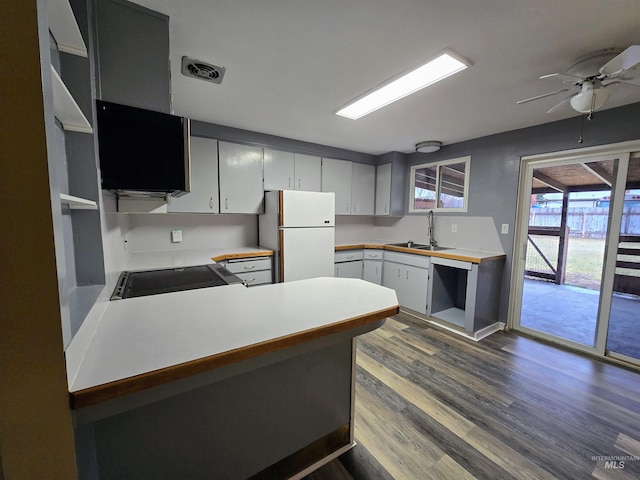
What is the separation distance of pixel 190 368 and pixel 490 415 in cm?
203

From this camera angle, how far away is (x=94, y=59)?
48.0 inches

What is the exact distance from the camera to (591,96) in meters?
1.68

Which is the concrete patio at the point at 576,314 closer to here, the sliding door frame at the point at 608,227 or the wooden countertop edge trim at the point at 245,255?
the sliding door frame at the point at 608,227

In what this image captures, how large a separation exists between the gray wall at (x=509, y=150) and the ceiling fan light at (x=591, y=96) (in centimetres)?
101

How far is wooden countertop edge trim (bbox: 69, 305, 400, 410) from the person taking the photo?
562 millimetres

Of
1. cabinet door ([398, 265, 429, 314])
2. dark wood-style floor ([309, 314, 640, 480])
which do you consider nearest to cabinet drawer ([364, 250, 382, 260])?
cabinet door ([398, 265, 429, 314])

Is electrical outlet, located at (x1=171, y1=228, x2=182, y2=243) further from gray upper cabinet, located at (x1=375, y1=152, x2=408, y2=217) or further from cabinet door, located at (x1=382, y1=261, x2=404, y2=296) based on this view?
gray upper cabinet, located at (x1=375, y1=152, x2=408, y2=217)

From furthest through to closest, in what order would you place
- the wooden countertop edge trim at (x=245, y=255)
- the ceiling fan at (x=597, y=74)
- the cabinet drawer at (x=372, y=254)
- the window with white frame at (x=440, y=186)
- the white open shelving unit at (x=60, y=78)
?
1. the cabinet drawer at (x=372, y=254)
2. the window with white frame at (x=440, y=186)
3. the wooden countertop edge trim at (x=245, y=255)
4. the ceiling fan at (x=597, y=74)
5. the white open shelving unit at (x=60, y=78)

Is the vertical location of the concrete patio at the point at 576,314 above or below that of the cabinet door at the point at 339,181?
below

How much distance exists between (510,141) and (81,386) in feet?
13.0

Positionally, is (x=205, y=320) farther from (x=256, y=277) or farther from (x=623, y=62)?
(x=623, y=62)

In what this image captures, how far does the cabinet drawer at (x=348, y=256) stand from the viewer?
12.4 ft

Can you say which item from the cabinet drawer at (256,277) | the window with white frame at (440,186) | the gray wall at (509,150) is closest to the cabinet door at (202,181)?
the cabinet drawer at (256,277)

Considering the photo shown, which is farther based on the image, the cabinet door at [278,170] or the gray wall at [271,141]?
the cabinet door at [278,170]
